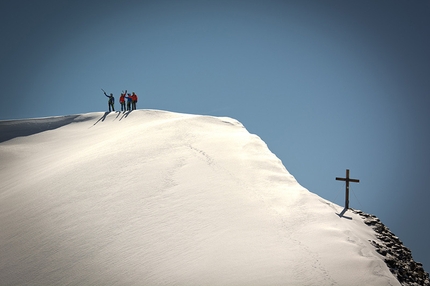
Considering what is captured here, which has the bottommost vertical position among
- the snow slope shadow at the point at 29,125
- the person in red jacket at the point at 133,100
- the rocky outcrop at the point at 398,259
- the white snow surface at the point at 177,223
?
the rocky outcrop at the point at 398,259

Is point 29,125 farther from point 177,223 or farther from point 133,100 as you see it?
point 177,223

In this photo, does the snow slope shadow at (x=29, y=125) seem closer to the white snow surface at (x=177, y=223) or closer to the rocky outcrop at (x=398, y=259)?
the white snow surface at (x=177, y=223)

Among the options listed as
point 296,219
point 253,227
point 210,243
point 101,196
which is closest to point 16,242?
point 101,196

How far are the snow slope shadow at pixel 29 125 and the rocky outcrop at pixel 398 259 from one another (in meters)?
22.9

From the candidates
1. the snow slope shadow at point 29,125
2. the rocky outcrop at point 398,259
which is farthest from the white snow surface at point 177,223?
the snow slope shadow at point 29,125

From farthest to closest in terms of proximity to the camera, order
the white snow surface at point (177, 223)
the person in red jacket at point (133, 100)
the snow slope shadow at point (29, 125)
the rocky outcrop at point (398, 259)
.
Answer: the person in red jacket at point (133, 100) < the snow slope shadow at point (29, 125) < the rocky outcrop at point (398, 259) < the white snow surface at point (177, 223)

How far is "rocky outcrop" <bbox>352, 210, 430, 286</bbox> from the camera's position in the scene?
11.9 meters

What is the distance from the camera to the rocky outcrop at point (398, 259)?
11937mm

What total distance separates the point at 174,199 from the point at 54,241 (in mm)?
3998

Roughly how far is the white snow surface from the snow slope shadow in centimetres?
874

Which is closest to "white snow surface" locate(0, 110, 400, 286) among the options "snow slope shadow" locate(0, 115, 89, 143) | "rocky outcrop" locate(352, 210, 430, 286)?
"rocky outcrop" locate(352, 210, 430, 286)

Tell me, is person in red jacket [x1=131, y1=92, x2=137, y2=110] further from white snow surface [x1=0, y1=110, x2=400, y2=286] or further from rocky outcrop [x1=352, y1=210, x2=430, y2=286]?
rocky outcrop [x1=352, y1=210, x2=430, y2=286]

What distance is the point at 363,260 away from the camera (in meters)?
10.5

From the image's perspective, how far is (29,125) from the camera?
96.8 ft
